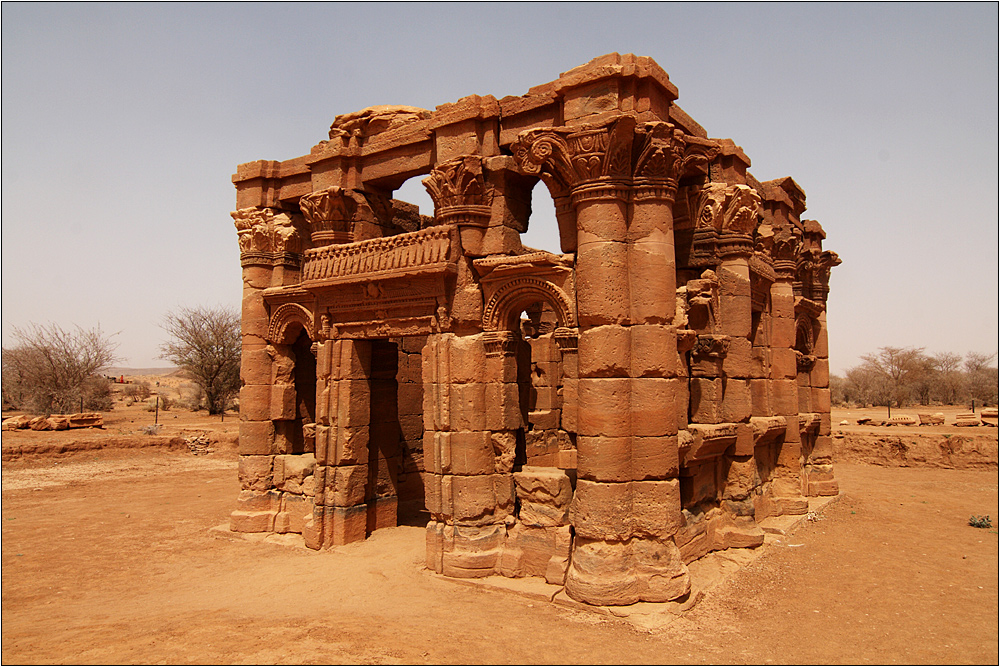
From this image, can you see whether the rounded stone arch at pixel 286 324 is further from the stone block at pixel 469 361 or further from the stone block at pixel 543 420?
the stone block at pixel 543 420

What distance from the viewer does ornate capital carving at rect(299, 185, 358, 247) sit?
10.5 meters

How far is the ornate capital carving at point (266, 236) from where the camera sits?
1152 cm

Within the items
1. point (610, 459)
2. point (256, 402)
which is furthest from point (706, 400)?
point (256, 402)

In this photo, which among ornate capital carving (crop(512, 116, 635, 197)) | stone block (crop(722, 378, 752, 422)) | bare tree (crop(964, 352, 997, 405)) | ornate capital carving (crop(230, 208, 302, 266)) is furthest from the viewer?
bare tree (crop(964, 352, 997, 405))

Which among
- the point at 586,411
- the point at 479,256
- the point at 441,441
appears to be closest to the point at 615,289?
the point at 586,411

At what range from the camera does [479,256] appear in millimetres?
9109

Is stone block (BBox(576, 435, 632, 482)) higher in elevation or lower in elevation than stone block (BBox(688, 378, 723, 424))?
lower

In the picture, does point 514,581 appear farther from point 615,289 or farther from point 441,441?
point 615,289

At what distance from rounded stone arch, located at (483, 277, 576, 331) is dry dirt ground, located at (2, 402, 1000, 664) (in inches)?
128

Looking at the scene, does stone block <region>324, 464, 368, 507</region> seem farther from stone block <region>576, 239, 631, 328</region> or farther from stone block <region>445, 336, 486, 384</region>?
stone block <region>576, 239, 631, 328</region>

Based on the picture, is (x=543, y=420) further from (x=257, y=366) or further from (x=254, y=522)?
(x=254, y=522)

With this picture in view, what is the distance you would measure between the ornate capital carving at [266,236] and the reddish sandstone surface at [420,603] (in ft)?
15.1

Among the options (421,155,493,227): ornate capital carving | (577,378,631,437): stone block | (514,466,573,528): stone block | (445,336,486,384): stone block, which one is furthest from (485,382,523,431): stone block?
(421,155,493,227): ornate capital carving

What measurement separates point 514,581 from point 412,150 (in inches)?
240
